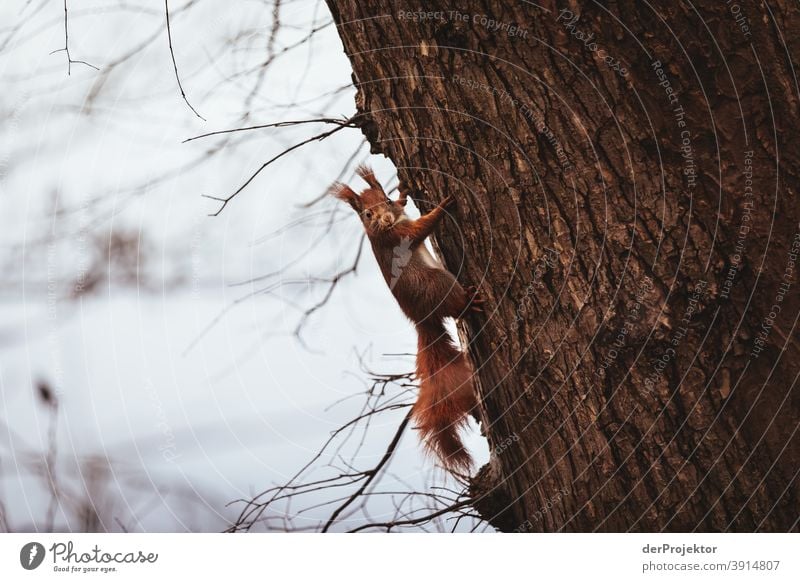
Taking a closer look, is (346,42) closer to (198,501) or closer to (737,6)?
(737,6)

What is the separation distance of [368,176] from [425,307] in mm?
406

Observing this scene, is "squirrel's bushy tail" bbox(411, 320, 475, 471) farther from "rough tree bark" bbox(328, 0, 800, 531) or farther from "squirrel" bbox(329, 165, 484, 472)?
"rough tree bark" bbox(328, 0, 800, 531)

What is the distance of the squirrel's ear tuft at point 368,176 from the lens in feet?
6.05

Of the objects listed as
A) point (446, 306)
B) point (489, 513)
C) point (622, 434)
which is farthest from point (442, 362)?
point (622, 434)

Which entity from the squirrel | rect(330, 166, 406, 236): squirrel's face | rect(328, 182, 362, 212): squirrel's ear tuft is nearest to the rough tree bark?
the squirrel

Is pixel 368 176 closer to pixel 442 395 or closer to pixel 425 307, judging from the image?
pixel 425 307

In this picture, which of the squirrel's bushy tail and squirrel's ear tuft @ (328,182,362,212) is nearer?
the squirrel's bushy tail

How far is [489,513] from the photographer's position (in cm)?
168

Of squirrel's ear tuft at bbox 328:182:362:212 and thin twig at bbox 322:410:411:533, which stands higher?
squirrel's ear tuft at bbox 328:182:362:212
